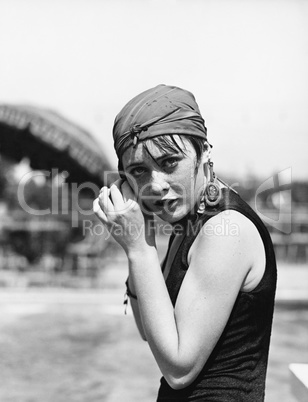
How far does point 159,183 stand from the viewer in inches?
54.0

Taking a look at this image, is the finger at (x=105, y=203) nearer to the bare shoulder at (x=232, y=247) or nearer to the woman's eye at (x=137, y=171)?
the woman's eye at (x=137, y=171)

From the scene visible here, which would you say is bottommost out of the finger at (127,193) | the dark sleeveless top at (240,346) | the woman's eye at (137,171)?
the dark sleeveless top at (240,346)

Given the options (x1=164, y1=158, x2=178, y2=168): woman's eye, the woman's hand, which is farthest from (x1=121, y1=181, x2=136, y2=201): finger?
(x1=164, y1=158, x2=178, y2=168): woman's eye

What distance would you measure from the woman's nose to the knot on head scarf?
84mm

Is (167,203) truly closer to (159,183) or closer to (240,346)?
(159,183)

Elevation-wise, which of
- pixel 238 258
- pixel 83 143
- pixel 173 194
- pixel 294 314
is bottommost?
pixel 294 314

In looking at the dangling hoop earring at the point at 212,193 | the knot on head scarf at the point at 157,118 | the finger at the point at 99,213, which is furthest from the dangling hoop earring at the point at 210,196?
the finger at the point at 99,213

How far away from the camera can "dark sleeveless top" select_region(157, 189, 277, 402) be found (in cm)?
132

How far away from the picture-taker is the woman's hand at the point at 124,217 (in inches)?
53.7

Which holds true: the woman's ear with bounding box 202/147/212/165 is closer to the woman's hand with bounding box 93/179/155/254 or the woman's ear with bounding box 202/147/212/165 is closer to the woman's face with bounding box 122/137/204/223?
the woman's face with bounding box 122/137/204/223

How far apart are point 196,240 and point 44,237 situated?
12161 mm

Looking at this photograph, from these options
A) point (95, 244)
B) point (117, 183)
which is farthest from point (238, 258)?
point (95, 244)

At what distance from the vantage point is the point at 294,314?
8391 mm

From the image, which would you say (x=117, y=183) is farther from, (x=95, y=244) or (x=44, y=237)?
(x=44, y=237)
